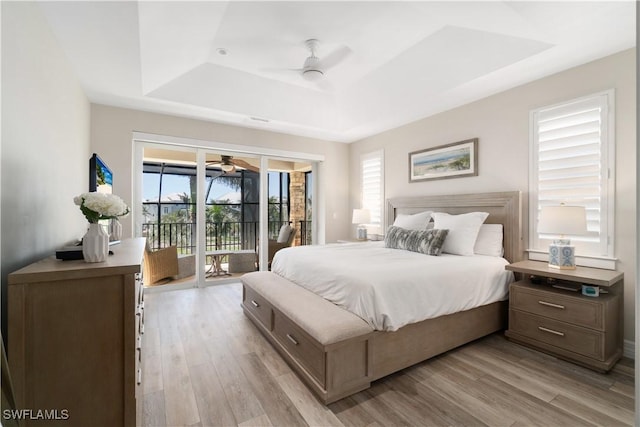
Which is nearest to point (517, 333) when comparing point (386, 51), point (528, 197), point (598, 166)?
point (528, 197)

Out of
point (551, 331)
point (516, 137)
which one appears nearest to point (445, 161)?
point (516, 137)

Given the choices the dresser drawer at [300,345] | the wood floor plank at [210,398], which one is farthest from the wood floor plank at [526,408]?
the wood floor plank at [210,398]

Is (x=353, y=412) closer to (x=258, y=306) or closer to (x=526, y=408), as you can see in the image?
(x=526, y=408)

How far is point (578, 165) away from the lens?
269 cm

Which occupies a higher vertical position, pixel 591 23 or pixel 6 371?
pixel 591 23

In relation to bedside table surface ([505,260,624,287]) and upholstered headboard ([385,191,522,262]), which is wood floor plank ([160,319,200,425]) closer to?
bedside table surface ([505,260,624,287])

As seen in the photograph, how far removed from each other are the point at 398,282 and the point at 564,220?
1.58 m

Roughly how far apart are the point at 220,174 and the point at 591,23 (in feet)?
14.6

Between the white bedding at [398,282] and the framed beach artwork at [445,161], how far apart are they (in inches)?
48.9

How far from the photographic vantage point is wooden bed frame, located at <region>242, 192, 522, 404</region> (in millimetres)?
1856

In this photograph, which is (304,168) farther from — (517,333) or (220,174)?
(517,333)

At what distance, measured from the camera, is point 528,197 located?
3.08m

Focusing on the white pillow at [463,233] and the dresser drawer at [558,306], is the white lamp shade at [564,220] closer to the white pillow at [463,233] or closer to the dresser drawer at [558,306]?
the dresser drawer at [558,306]

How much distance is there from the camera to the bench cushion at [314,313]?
1847mm
